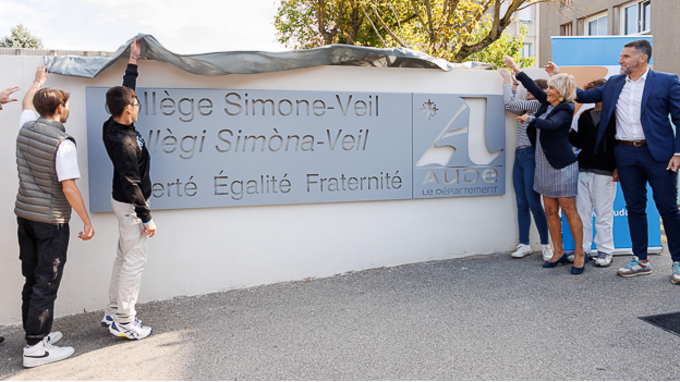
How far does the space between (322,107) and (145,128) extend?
1.65 m

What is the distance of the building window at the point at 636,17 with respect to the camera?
55.2 feet

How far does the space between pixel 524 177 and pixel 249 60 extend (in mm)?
3107

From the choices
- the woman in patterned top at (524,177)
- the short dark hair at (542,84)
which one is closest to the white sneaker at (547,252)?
the woman in patterned top at (524,177)

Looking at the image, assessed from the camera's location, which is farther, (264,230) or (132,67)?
(264,230)

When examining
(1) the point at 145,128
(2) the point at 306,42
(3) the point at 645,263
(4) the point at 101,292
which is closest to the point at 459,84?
(3) the point at 645,263

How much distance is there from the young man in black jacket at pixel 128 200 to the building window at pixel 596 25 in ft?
66.6

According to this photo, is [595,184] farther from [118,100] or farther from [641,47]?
[118,100]

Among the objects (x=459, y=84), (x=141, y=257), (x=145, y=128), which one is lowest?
(x=141, y=257)

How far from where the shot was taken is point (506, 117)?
539cm

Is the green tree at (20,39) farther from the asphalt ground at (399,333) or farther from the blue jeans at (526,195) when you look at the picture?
the blue jeans at (526,195)

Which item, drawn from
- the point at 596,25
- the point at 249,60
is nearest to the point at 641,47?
the point at 249,60

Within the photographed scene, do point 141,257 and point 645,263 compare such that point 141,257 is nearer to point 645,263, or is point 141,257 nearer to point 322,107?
point 322,107

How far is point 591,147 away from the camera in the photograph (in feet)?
16.1

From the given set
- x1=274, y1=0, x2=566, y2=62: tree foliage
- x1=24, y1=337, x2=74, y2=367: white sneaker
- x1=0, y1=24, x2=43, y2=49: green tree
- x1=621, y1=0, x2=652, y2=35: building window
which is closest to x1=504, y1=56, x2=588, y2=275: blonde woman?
x1=24, y1=337, x2=74, y2=367: white sneaker
